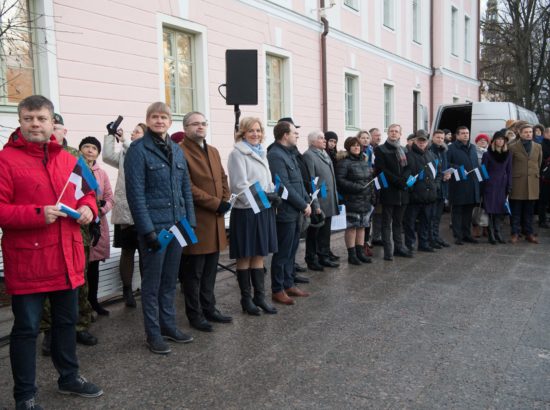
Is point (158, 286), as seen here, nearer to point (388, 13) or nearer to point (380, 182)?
point (380, 182)

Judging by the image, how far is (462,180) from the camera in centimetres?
821

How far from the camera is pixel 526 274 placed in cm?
641

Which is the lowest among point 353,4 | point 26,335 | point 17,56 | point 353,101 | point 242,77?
point 26,335

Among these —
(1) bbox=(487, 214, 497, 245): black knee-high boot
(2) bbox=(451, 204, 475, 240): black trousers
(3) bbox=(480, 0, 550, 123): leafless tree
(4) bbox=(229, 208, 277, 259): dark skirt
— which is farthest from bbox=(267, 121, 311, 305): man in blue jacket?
(3) bbox=(480, 0, 550, 123): leafless tree

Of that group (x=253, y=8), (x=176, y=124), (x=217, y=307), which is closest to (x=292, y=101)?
(x=253, y=8)

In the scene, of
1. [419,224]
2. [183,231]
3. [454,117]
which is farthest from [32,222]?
[454,117]

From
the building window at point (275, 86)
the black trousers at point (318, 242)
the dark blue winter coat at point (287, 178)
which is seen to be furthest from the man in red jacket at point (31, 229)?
the building window at point (275, 86)

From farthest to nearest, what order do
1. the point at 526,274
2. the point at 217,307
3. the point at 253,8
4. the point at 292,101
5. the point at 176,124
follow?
the point at 292,101 < the point at 253,8 < the point at 176,124 < the point at 526,274 < the point at 217,307

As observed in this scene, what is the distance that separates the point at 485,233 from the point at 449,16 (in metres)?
15.2

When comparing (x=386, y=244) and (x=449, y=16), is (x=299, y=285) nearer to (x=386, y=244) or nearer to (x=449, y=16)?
(x=386, y=244)

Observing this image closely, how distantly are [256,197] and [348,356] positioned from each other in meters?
1.57

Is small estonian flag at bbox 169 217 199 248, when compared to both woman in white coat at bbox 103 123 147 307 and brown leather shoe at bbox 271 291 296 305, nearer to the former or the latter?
woman in white coat at bbox 103 123 147 307

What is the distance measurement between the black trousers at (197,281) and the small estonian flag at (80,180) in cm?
142

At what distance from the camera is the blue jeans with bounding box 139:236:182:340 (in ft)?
13.0
